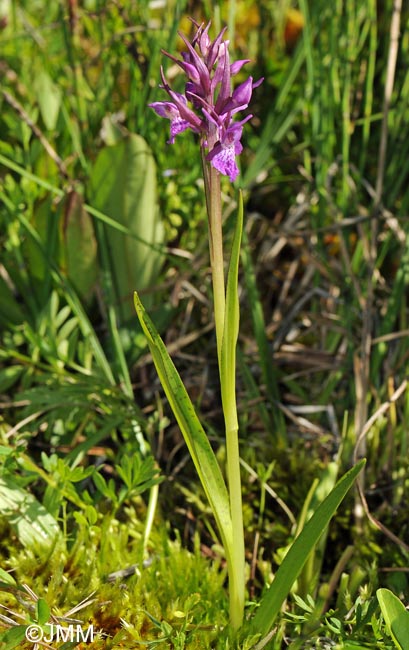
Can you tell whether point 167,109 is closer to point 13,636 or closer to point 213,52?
point 213,52

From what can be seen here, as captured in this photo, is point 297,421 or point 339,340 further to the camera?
point 339,340

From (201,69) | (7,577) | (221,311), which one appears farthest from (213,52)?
(7,577)

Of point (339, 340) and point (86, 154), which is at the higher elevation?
point (86, 154)

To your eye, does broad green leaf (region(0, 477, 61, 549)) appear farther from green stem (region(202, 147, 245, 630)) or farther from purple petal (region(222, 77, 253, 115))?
purple petal (region(222, 77, 253, 115))

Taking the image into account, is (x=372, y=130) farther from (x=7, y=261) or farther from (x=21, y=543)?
(x=21, y=543)

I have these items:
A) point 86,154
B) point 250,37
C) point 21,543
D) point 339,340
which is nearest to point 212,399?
point 339,340

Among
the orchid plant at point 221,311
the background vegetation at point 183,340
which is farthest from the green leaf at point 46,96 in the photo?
the orchid plant at point 221,311
